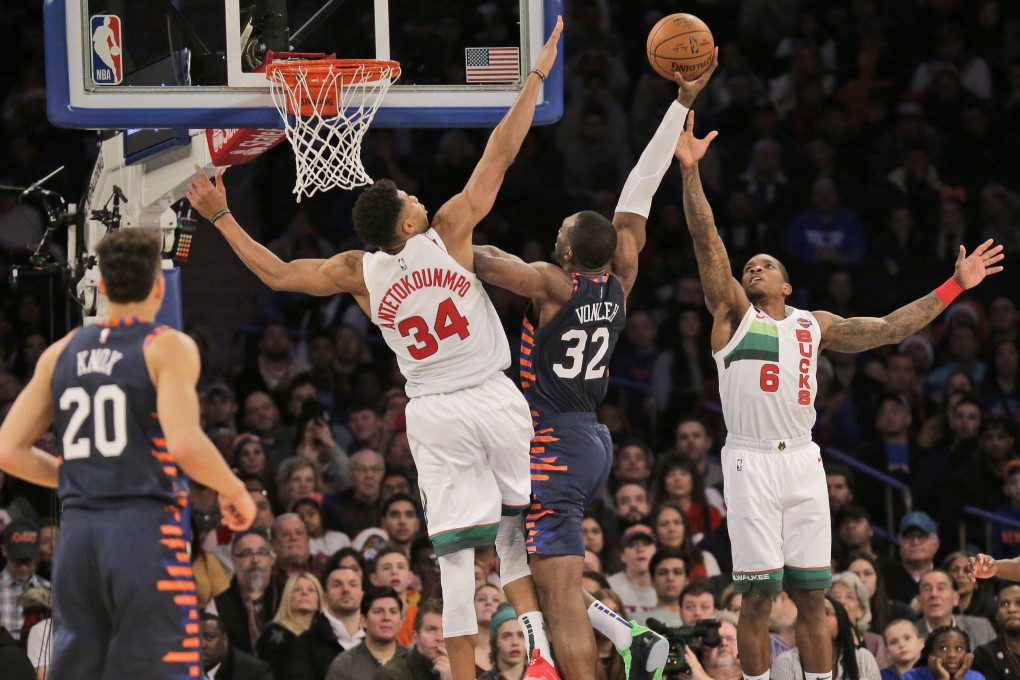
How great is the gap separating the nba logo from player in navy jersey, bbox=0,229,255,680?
2.50 meters

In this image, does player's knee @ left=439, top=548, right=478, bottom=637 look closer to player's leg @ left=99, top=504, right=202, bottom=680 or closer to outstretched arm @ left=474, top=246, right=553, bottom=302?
outstretched arm @ left=474, top=246, right=553, bottom=302

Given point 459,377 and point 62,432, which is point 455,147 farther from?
point 62,432

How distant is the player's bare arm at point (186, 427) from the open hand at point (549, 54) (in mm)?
2926

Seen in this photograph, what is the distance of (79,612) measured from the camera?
5977 millimetres

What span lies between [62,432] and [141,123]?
2.67 metres

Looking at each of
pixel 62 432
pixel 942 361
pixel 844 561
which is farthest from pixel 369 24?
pixel 942 361

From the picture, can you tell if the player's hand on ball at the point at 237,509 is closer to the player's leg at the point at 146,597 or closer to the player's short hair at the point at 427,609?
the player's leg at the point at 146,597

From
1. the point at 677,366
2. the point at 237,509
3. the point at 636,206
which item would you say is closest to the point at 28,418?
the point at 237,509

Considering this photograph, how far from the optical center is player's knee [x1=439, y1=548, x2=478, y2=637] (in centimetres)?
756

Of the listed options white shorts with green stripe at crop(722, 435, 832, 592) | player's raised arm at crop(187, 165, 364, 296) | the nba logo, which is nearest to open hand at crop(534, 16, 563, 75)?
player's raised arm at crop(187, 165, 364, 296)

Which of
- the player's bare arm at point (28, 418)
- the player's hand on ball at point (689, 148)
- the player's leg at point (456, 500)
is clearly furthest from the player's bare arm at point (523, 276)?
the player's bare arm at point (28, 418)

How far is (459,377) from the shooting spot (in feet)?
25.6

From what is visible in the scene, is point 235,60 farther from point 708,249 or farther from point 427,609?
point 427,609

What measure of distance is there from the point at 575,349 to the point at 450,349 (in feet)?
2.33
